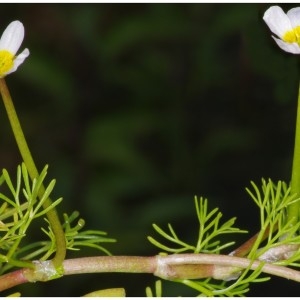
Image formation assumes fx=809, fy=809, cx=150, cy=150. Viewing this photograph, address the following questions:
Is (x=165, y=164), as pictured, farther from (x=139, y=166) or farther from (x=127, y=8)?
(x=127, y=8)

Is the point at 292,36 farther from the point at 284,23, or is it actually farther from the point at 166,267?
the point at 166,267

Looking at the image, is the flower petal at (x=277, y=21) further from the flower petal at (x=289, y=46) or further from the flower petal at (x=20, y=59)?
the flower petal at (x=20, y=59)

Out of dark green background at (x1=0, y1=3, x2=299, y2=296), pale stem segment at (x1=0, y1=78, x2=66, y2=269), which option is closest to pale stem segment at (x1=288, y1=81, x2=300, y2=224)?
pale stem segment at (x1=0, y1=78, x2=66, y2=269)

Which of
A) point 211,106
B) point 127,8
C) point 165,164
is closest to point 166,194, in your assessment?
point 165,164

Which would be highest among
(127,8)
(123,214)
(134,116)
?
(127,8)

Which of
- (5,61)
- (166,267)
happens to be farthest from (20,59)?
(166,267)

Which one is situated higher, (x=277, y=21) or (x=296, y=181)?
(x=277, y=21)
